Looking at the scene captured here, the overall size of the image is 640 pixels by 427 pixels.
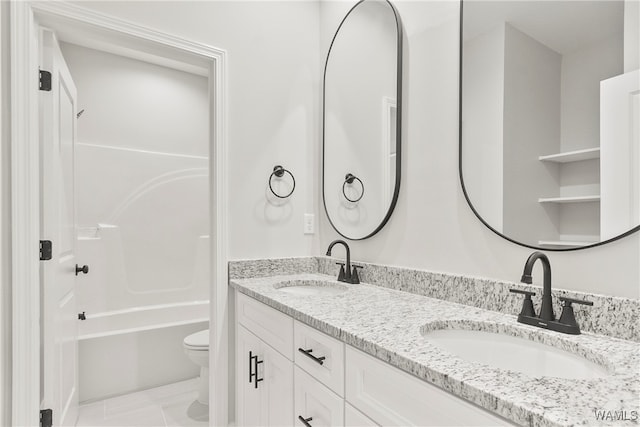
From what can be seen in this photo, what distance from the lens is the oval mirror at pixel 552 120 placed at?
3.05 ft

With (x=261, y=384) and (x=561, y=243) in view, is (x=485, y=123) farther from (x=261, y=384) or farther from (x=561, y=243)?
(x=261, y=384)

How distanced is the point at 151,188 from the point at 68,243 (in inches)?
44.5

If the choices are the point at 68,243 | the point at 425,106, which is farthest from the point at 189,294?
the point at 425,106

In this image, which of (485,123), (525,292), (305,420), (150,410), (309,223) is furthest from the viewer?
(150,410)

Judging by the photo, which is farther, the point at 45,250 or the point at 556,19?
the point at 45,250

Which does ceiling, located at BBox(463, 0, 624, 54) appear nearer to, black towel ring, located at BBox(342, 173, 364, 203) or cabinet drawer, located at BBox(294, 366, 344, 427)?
black towel ring, located at BBox(342, 173, 364, 203)

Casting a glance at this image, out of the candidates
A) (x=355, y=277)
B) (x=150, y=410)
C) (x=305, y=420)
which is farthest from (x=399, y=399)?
(x=150, y=410)

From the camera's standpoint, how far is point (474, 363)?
73 centimetres

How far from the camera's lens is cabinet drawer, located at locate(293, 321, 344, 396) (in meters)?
0.99

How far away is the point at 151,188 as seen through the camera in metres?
2.93

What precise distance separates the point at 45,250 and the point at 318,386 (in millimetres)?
1279
